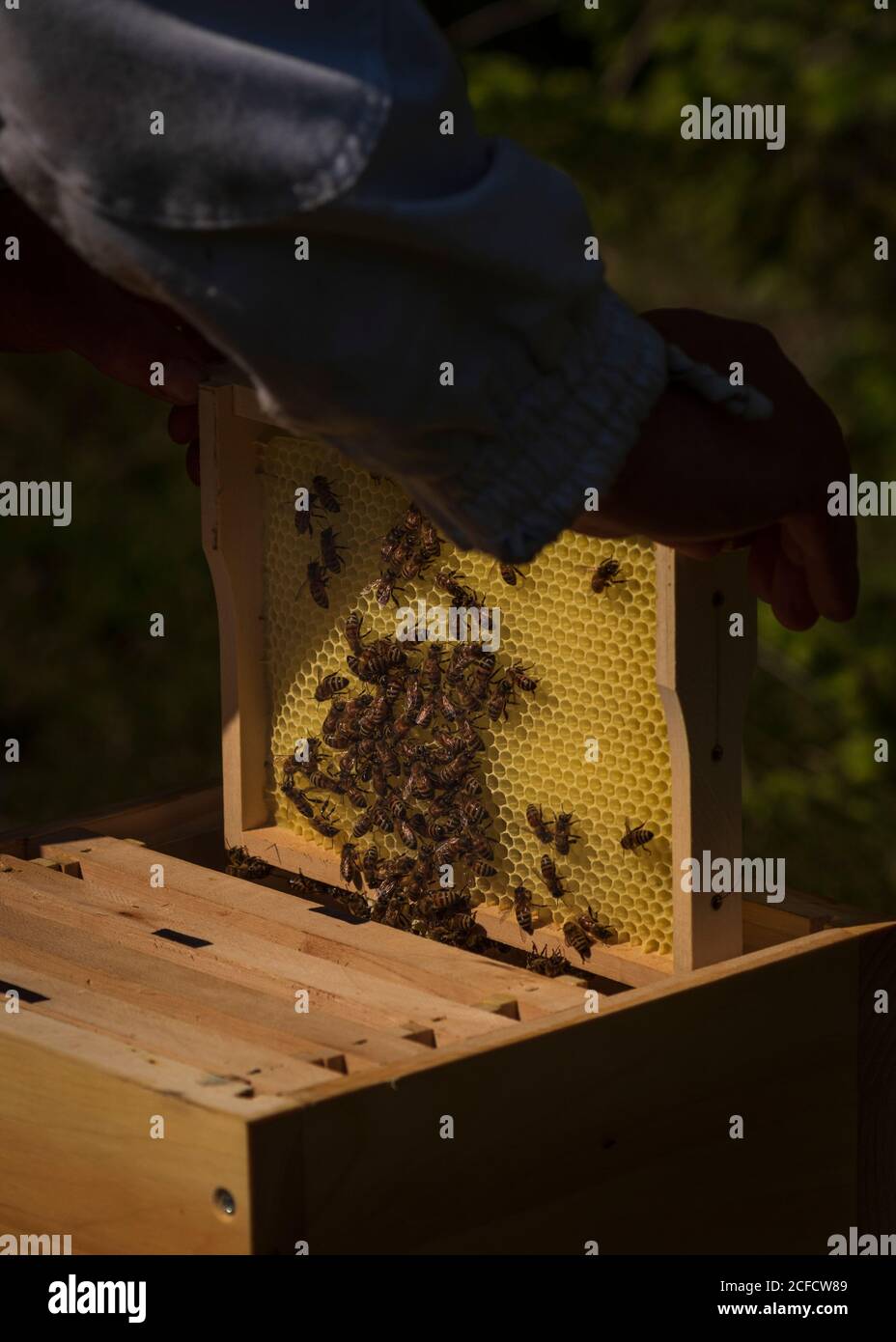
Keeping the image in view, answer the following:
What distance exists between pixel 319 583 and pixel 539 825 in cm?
59

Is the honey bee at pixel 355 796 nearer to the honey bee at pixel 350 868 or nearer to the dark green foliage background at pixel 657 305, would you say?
the honey bee at pixel 350 868

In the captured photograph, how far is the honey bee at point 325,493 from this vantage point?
9.55 ft

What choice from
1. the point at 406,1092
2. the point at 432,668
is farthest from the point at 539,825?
the point at 406,1092

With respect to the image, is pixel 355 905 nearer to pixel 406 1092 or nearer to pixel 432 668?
pixel 432 668

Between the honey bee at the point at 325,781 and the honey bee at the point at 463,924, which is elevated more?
the honey bee at the point at 325,781

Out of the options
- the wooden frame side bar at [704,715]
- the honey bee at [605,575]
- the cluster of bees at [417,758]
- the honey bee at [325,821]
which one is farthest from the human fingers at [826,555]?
the honey bee at [325,821]

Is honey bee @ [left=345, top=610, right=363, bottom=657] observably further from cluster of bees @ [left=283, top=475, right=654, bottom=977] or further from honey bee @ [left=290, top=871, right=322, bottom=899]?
honey bee @ [left=290, top=871, right=322, bottom=899]

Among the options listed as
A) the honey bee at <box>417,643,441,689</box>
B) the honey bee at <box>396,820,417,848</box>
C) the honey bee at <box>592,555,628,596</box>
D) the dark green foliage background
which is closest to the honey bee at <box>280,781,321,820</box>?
the honey bee at <box>396,820,417,848</box>

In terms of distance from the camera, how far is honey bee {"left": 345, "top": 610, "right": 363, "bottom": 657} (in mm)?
2891

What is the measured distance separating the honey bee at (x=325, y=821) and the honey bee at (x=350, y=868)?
107 mm

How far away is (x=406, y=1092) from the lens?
2.01 metres

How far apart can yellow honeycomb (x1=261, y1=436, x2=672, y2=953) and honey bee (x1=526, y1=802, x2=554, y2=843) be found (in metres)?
0.02

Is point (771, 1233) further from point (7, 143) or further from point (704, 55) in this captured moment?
point (704, 55)

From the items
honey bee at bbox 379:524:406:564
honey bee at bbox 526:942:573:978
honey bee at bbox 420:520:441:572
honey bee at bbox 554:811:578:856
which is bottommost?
honey bee at bbox 526:942:573:978
